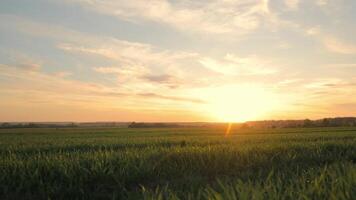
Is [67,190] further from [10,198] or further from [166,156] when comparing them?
[166,156]

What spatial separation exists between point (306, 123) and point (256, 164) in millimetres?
71278

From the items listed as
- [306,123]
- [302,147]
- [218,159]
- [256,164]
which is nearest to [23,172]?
[218,159]

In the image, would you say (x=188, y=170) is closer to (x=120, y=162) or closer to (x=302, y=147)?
(x=120, y=162)

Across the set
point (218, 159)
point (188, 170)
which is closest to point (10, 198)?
point (188, 170)

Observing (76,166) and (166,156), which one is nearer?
(76,166)

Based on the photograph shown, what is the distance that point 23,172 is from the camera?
7.99 m

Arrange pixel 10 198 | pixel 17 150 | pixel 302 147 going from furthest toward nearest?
1. pixel 17 150
2. pixel 302 147
3. pixel 10 198

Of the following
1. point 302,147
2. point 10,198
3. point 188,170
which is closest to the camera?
point 10,198

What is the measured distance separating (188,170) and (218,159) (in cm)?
119

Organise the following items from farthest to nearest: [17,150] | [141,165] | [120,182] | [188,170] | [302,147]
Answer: [17,150] → [302,147] → [188,170] → [141,165] → [120,182]

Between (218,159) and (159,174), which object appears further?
(218,159)

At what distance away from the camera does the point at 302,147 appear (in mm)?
14336

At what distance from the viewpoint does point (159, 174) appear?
9.04 m

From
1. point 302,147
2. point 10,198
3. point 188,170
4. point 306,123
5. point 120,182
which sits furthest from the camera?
point 306,123
